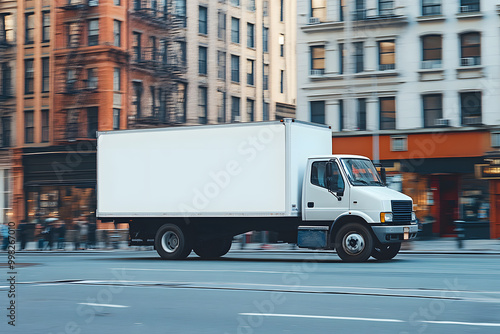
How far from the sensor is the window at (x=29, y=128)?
48750 millimetres

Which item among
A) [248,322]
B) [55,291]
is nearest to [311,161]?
[55,291]

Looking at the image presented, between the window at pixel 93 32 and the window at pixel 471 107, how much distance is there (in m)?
20.3

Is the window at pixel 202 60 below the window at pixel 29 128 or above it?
above

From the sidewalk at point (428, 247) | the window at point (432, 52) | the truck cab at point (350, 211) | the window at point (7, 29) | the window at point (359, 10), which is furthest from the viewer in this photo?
the window at point (7, 29)

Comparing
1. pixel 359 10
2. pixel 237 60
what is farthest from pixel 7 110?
pixel 359 10

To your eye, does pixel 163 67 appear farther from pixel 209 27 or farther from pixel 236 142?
pixel 236 142

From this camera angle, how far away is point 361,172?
20641mm

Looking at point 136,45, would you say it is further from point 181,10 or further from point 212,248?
point 212,248

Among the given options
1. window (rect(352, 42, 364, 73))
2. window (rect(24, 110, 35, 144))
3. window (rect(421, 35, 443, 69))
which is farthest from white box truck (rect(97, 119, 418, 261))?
window (rect(24, 110, 35, 144))

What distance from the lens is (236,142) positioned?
2125cm

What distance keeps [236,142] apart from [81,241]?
17.5m

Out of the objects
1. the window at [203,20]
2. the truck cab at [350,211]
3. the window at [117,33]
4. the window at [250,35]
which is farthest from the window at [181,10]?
the truck cab at [350,211]

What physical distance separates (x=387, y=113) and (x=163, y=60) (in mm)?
15467

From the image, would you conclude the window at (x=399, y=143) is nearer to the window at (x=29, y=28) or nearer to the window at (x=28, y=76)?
the window at (x=28, y=76)
